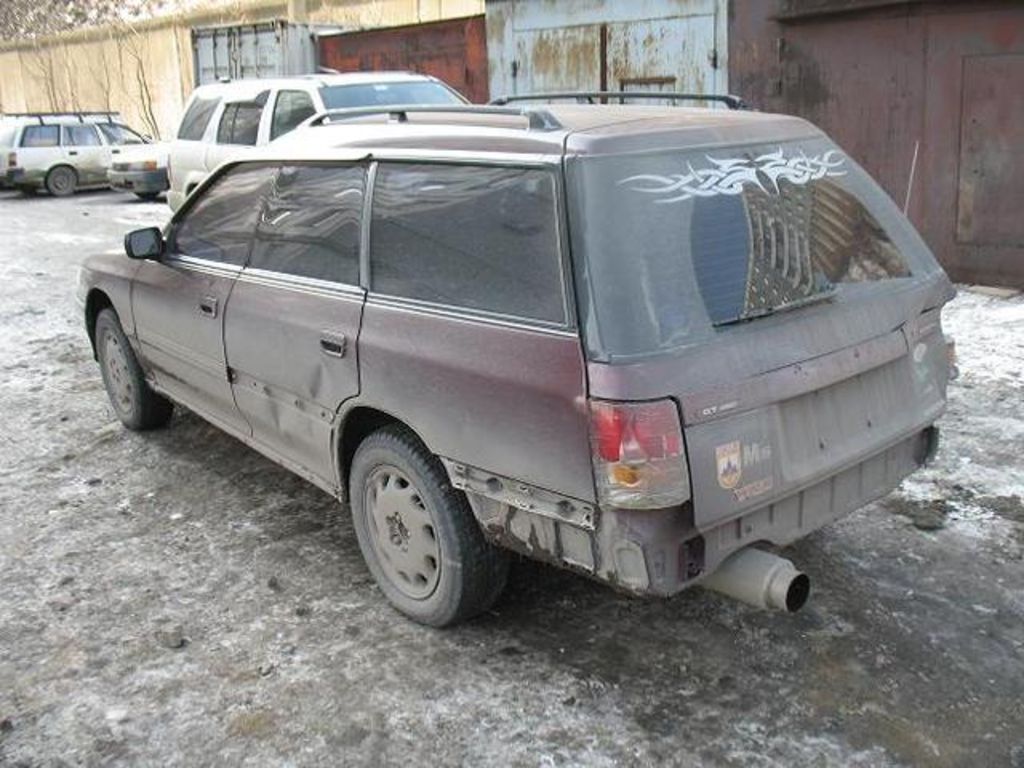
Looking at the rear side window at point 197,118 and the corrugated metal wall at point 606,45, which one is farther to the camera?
the rear side window at point 197,118

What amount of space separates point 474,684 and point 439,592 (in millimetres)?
349

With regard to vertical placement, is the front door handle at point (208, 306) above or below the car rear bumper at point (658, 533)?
above

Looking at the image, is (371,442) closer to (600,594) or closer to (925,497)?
(600,594)

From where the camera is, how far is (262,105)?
11.0 meters

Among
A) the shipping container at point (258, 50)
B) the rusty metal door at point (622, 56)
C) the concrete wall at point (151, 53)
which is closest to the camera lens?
the rusty metal door at point (622, 56)

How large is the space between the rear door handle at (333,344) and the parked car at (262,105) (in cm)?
637

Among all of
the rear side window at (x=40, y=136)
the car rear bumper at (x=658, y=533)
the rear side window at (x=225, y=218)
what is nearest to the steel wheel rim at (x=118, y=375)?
the rear side window at (x=225, y=218)

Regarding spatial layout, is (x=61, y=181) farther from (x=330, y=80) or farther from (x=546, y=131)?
(x=546, y=131)

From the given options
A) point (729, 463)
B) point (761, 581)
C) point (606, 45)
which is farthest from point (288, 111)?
point (761, 581)

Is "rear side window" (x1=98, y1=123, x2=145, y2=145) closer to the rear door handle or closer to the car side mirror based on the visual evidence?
the car side mirror

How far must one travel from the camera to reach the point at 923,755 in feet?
9.71

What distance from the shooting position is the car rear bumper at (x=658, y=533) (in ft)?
9.61

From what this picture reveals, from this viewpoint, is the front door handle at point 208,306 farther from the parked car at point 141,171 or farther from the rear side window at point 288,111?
the parked car at point 141,171

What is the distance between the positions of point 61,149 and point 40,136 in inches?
18.5
